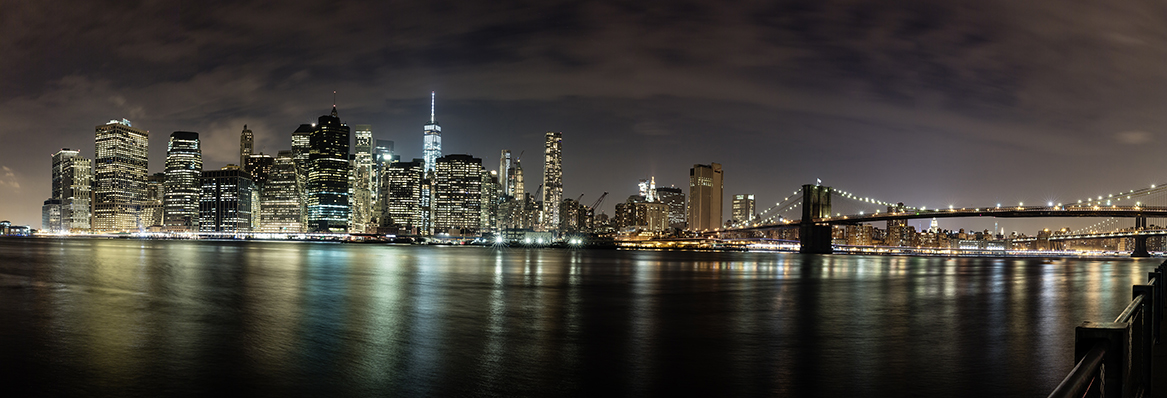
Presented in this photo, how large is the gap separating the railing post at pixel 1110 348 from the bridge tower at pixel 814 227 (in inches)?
5763

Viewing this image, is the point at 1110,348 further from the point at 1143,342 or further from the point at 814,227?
the point at 814,227

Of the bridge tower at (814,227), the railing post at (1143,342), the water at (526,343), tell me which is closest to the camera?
the railing post at (1143,342)

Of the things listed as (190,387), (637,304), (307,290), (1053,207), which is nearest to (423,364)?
(190,387)

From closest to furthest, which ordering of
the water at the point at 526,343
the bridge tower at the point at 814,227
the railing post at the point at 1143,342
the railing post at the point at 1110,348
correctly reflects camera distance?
the railing post at the point at 1110,348 → the railing post at the point at 1143,342 → the water at the point at 526,343 → the bridge tower at the point at 814,227

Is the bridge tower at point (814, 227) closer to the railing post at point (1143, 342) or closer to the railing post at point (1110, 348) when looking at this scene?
the railing post at point (1143, 342)

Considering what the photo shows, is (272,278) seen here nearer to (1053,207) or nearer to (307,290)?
(307,290)

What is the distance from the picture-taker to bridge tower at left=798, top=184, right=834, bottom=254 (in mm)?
147250

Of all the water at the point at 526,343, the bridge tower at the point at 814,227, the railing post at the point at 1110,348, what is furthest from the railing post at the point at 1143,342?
the bridge tower at the point at 814,227

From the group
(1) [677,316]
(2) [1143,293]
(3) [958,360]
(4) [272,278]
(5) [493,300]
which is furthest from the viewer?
(4) [272,278]

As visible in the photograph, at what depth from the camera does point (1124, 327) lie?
4.42 meters

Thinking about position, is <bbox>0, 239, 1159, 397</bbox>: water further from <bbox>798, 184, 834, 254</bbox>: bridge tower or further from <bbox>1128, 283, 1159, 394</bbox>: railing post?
<bbox>798, 184, 834, 254</bbox>: bridge tower

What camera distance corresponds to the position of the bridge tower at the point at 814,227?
147250 millimetres

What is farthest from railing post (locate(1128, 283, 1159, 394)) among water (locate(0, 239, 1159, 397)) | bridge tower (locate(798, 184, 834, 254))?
bridge tower (locate(798, 184, 834, 254))

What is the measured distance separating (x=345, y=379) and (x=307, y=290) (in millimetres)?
25968
